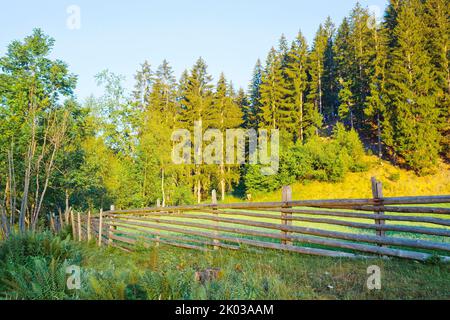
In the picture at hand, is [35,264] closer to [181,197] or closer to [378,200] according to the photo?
[378,200]

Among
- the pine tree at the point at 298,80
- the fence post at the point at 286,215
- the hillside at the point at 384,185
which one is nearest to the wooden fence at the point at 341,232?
the fence post at the point at 286,215

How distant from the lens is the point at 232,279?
14.2 ft

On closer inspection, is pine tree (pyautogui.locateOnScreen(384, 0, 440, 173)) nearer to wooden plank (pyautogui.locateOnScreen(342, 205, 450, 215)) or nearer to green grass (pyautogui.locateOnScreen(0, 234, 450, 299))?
wooden plank (pyautogui.locateOnScreen(342, 205, 450, 215))

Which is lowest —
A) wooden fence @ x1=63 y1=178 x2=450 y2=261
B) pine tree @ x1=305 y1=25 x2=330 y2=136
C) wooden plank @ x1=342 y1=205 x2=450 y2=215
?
wooden fence @ x1=63 y1=178 x2=450 y2=261

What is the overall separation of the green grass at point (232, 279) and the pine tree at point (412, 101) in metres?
28.7

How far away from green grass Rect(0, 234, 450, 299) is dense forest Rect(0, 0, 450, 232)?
9407mm

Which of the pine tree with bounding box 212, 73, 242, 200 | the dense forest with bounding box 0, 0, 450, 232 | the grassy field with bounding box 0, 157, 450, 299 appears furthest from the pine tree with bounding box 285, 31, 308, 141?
the grassy field with bounding box 0, 157, 450, 299

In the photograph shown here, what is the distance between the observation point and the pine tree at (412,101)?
101ft

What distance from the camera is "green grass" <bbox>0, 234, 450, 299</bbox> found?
3639 mm

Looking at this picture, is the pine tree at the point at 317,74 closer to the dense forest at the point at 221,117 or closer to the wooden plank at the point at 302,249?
the dense forest at the point at 221,117

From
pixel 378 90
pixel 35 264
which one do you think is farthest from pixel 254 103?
pixel 35 264
